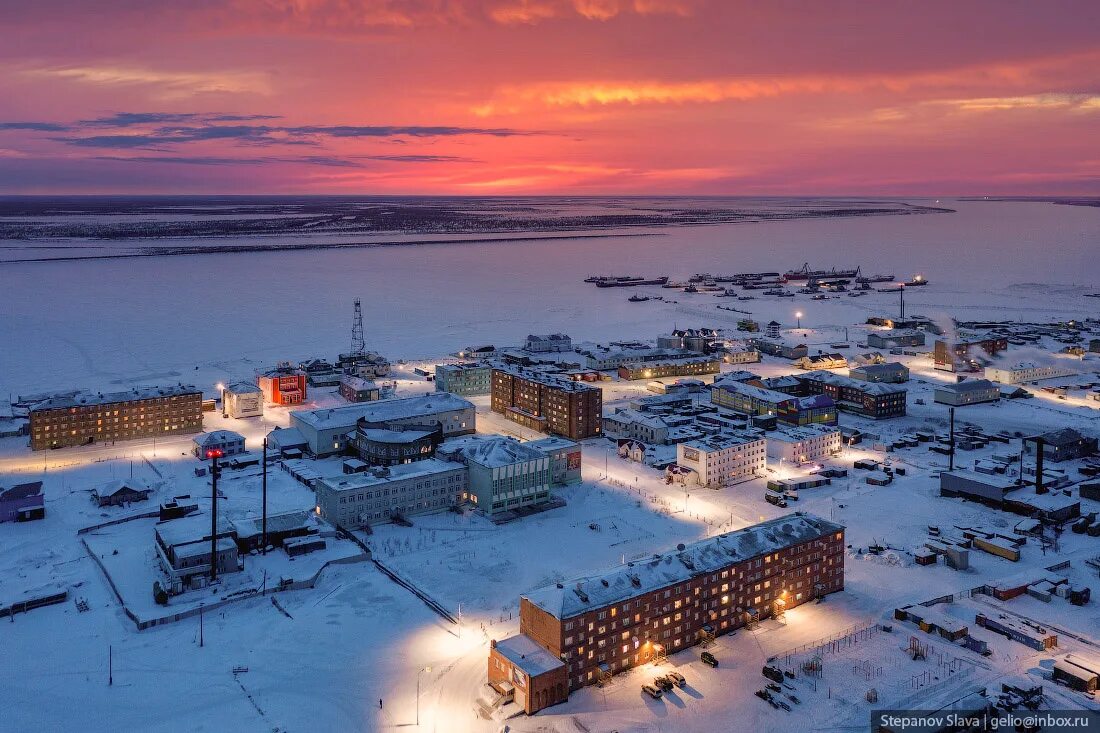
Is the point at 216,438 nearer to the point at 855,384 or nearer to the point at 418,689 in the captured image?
the point at 418,689

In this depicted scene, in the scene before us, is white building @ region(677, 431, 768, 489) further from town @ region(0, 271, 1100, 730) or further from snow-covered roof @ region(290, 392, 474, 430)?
snow-covered roof @ region(290, 392, 474, 430)

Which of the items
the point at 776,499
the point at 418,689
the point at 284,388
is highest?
the point at 284,388

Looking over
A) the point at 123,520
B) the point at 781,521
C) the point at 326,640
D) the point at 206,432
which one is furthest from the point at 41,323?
the point at 781,521

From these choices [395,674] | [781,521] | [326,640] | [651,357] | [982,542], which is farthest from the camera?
[651,357]

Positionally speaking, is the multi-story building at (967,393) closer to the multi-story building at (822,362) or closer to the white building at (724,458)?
the multi-story building at (822,362)

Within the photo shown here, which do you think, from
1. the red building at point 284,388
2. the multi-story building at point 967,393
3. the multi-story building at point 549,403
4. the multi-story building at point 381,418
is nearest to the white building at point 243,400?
the red building at point 284,388

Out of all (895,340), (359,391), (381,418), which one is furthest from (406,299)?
(381,418)

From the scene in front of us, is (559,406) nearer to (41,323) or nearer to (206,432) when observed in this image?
(206,432)
